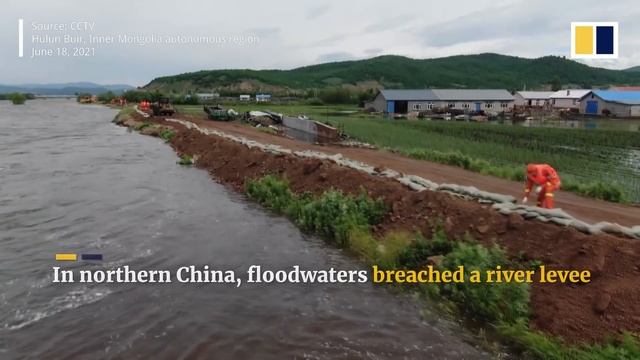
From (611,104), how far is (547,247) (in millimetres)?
72290

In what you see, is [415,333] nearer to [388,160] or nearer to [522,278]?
[522,278]

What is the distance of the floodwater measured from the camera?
7.52 meters

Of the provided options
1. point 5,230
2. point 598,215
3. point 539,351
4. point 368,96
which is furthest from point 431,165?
point 368,96

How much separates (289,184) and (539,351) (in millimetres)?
11965

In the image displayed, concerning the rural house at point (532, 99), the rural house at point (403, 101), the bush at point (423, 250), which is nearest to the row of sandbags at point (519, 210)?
the bush at point (423, 250)

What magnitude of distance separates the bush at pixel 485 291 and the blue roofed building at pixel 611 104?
229 feet

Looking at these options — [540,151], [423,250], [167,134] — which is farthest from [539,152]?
[167,134]

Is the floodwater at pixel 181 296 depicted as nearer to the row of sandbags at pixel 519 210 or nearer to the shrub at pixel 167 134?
the row of sandbags at pixel 519 210

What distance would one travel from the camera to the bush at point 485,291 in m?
8.06

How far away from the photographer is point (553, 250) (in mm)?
8891

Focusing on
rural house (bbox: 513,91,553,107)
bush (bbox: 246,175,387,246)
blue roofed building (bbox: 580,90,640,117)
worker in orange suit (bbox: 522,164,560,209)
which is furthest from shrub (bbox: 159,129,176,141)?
rural house (bbox: 513,91,553,107)

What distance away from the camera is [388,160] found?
75.5 feet

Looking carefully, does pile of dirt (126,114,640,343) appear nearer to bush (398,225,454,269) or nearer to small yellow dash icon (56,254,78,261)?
bush (398,225,454,269)

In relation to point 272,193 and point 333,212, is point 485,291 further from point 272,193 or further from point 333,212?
point 272,193
